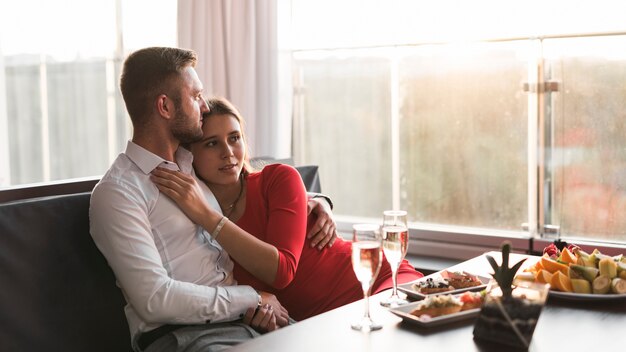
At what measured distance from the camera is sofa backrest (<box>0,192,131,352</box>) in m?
2.10

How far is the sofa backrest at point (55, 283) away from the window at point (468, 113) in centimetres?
177

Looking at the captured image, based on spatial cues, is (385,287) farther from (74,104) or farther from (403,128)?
(74,104)

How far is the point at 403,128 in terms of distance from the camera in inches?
149

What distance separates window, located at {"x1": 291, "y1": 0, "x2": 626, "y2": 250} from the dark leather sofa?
1.77 m

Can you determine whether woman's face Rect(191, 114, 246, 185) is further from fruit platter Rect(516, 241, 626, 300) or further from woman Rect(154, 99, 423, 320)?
fruit platter Rect(516, 241, 626, 300)

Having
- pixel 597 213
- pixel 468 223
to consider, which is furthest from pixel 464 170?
pixel 597 213

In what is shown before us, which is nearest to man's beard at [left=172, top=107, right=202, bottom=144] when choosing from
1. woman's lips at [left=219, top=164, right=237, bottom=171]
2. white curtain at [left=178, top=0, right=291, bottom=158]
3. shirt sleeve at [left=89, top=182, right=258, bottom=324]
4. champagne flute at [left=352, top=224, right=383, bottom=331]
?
woman's lips at [left=219, top=164, right=237, bottom=171]

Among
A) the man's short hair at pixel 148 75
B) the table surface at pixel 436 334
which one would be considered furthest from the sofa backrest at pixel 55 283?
the table surface at pixel 436 334

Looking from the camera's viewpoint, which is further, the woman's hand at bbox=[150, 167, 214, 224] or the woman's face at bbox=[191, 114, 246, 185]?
the woman's face at bbox=[191, 114, 246, 185]

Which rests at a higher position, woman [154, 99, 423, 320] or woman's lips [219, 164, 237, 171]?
woman's lips [219, 164, 237, 171]

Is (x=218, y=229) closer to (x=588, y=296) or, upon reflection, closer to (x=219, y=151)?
(x=219, y=151)

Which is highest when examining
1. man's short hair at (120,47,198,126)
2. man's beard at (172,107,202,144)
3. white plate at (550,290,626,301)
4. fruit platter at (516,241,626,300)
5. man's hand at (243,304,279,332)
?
man's short hair at (120,47,198,126)

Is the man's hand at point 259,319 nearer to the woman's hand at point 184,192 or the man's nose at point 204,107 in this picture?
the woman's hand at point 184,192

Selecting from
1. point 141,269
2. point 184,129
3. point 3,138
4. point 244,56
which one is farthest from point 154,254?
point 244,56
